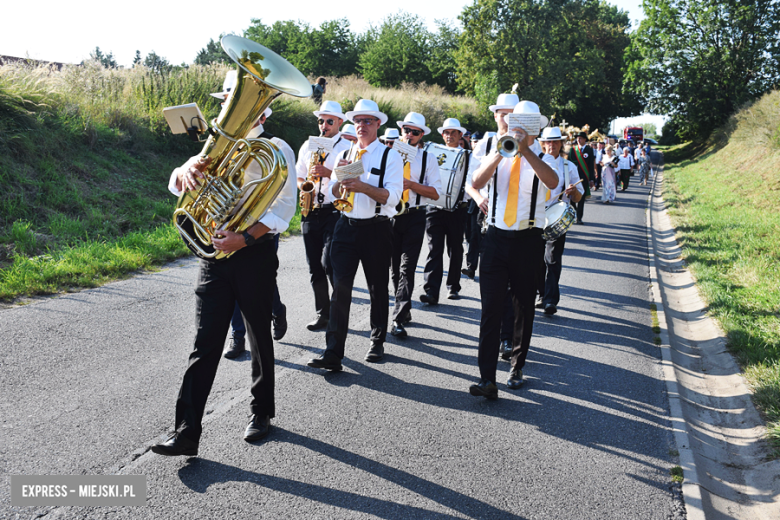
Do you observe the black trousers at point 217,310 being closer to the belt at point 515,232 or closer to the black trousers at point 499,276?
the black trousers at point 499,276

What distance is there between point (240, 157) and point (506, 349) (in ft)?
11.3

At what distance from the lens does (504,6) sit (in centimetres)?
4484

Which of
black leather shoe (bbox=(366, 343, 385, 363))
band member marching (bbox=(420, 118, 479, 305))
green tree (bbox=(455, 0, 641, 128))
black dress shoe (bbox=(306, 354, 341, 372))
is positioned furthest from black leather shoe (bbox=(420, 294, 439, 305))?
green tree (bbox=(455, 0, 641, 128))

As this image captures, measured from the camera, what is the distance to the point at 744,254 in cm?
973

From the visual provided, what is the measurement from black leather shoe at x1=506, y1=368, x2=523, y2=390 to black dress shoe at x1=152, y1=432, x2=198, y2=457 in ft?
8.50

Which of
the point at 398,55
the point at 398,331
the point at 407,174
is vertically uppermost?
the point at 398,55

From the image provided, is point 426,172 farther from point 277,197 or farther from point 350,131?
point 277,197

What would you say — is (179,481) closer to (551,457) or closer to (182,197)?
(182,197)

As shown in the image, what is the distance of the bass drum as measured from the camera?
704cm

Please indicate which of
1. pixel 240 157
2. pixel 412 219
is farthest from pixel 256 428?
A: pixel 412 219

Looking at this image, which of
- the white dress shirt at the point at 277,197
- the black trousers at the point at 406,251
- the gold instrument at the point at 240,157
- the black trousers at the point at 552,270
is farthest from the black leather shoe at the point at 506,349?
the gold instrument at the point at 240,157

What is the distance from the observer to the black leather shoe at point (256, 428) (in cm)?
377

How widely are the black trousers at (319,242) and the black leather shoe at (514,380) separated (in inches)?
84.0

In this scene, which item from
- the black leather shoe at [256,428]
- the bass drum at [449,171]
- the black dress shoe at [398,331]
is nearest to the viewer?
the black leather shoe at [256,428]
